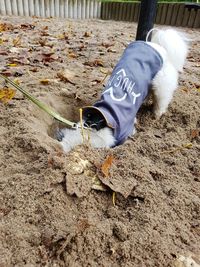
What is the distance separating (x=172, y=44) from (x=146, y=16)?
0.49 m

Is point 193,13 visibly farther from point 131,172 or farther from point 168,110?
point 131,172

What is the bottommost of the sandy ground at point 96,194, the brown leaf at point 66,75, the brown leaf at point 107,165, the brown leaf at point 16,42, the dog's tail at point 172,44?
the brown leaf at point 16,42

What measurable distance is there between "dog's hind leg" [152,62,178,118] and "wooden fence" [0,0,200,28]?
5.20 metres

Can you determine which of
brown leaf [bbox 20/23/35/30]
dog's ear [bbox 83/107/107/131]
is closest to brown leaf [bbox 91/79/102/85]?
dog's ear [bbox 83/107/107/131]

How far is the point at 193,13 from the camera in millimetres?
7332

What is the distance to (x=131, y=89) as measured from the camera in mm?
2363

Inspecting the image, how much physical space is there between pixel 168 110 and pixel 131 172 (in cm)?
113

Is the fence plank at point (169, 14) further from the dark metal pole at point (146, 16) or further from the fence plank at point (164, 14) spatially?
the dark metal pole at point (146, 16)

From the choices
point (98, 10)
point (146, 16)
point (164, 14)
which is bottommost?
point (98, 10)

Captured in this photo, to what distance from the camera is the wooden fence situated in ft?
24.1

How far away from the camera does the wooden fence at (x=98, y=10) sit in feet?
24.1

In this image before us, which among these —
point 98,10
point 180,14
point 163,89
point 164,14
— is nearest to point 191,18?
point 180,14

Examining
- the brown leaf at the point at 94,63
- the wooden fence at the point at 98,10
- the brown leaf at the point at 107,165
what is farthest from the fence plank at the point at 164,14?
the brown leaf at the point at 107,165

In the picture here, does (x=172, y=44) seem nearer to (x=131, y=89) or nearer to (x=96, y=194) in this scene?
(x=131, y=89)
